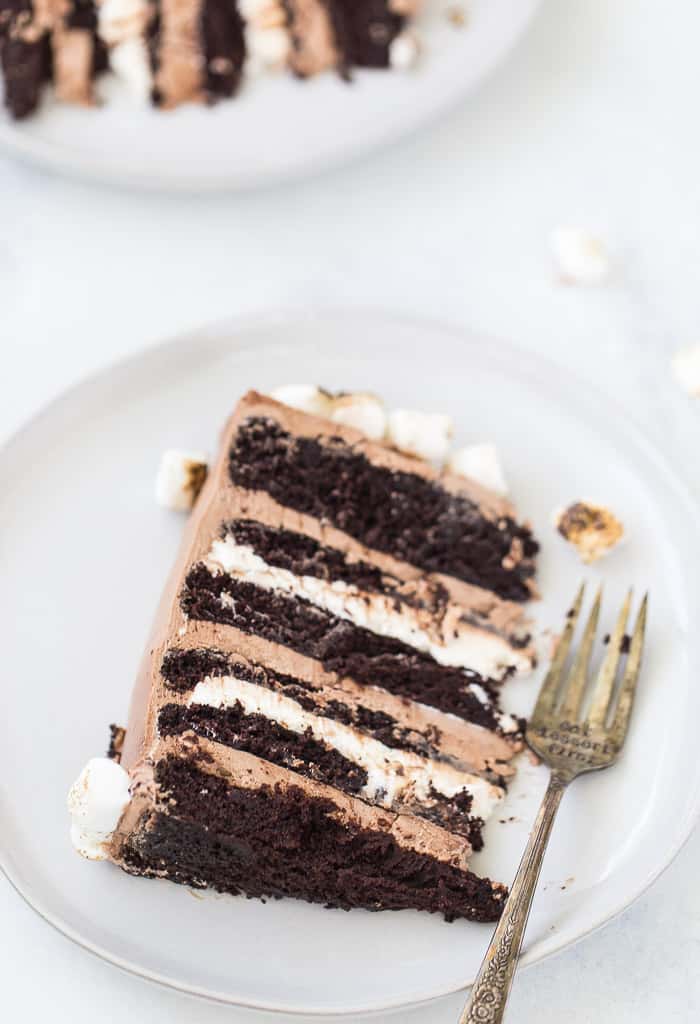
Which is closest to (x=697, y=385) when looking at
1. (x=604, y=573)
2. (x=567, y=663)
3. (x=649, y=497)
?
(x=649, y=497)

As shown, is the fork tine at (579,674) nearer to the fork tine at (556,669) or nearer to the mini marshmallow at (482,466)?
the fork tine at (556,669)

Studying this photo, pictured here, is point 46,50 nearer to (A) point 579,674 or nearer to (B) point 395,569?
(B) point 395,569

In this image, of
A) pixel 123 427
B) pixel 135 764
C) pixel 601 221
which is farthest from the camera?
pixel 601 221

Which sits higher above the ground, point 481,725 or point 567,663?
point 567,663

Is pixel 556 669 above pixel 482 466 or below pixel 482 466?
below

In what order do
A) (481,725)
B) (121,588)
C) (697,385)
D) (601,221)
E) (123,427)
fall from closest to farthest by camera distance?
(481,725) → (121,588) → (123,427) → (697,385) → (601,221)

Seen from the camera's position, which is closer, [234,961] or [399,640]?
[234,961]

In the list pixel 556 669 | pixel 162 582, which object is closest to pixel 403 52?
pixel 162 582

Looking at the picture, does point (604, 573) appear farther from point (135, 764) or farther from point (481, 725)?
point (135, 764)
